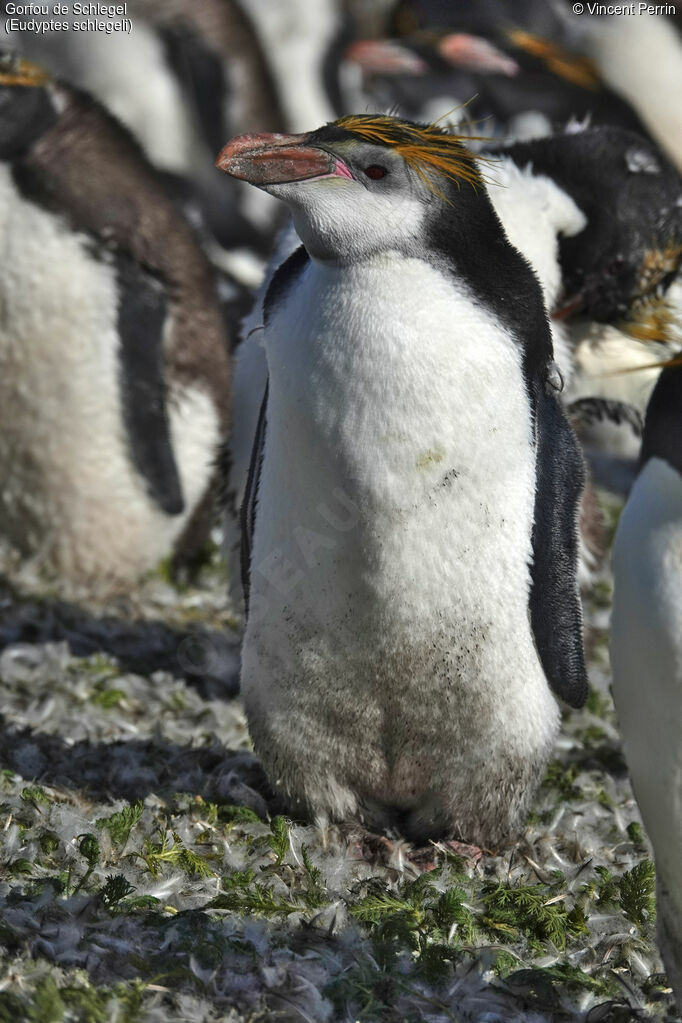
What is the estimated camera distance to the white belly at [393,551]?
2.55 m

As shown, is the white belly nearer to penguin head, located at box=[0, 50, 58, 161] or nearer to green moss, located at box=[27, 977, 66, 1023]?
green moss, located at box=[27, 977, 66, 1023]

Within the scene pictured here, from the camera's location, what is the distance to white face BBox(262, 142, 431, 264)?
252 cm

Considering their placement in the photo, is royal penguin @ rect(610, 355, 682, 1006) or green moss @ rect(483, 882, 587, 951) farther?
green moss @ rect(483, 882, 587, 951)

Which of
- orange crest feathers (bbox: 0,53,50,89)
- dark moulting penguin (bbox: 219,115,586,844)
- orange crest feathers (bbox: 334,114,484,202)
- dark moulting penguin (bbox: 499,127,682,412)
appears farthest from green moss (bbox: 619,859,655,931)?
orange crest feathers (bbox: 0,53,50,89)

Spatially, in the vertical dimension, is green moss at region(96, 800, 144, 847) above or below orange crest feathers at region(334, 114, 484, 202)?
below

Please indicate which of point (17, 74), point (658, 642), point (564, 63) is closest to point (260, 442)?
point (658, 642)

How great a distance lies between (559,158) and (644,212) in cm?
27

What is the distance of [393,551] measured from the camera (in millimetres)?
2645

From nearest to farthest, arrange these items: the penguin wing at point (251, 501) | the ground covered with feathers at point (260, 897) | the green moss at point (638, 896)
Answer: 1. the ground covered with feathers at point (260, 897)
2. the green moss at point (638, 896)
3. the penguin wing at point (251, 501)

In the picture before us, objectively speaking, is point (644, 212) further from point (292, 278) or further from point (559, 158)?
point (292, 278)

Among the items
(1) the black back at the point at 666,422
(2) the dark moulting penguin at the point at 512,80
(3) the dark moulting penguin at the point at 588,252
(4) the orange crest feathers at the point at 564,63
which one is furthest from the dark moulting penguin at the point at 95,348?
(4) the orange crest feathers at the point at 564,63

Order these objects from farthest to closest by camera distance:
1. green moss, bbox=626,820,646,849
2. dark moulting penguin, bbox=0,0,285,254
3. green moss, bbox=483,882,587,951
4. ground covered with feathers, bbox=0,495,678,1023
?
dark moulting penguin, bbox=0,0,285,254 → green moss, bbox=626,820,646,849 → green moss, bbox=483,882,587,951 → ground covered with feathers, bbox=0,495,678,1023

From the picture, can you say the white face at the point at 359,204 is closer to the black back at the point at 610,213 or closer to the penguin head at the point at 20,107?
the black back at the point at 610,213

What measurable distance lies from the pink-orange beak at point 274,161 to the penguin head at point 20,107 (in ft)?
7.06
